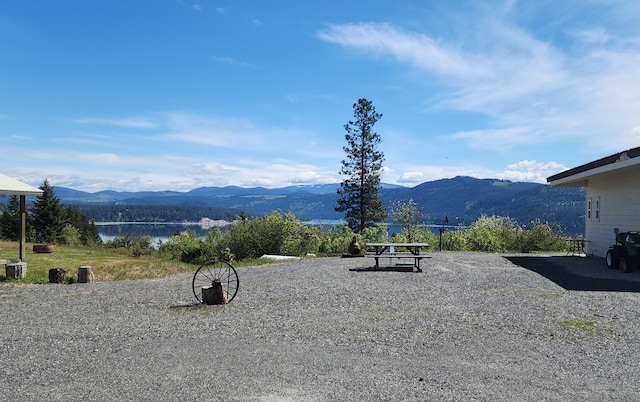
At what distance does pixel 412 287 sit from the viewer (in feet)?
34.1

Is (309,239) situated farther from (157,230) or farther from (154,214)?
(154,214)

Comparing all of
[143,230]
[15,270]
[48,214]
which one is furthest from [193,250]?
[143,230]

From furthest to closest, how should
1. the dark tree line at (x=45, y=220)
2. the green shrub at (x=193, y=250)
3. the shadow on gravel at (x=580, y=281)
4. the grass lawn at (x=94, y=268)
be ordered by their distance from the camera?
the dark tree line at (x=45, y=220) → the green shrub at (x=193, y=250) → the grass lawn at (x=94, y=268) → the shadow on gravel at (x=580, y=281)

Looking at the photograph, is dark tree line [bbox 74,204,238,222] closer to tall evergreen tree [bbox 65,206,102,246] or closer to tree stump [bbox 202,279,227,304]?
tall evergreen tree [bbox 65,206,102,246]

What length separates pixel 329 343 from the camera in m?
5.95

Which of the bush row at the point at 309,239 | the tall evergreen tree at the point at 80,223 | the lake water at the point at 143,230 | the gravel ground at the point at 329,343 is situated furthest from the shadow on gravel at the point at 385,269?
the tall evergreen tree at the point at 80,223

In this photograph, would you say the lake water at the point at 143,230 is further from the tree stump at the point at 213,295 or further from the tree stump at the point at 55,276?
the tree stump at the point at 213,295

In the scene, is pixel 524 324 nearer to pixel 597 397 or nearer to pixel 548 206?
pixel 597 397

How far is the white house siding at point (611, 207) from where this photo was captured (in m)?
14.5

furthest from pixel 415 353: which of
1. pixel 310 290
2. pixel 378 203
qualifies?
pixel 378 203

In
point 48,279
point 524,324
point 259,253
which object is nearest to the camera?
point 524,324

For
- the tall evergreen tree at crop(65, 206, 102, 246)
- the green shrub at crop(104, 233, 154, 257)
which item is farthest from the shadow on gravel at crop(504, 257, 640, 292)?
the tall evergreen tree at crop(65, 206, 102, 246)

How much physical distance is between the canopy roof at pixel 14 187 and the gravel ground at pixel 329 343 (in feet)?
15.8

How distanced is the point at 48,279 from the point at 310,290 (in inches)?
290
